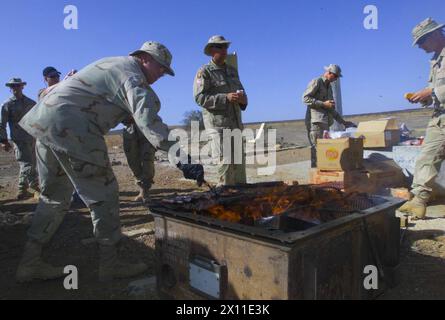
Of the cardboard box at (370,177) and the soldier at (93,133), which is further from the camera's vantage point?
the cardboard box at (370,177)

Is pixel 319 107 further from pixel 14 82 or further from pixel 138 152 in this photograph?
pixel 14 82

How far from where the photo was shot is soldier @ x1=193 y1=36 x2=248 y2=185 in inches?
193

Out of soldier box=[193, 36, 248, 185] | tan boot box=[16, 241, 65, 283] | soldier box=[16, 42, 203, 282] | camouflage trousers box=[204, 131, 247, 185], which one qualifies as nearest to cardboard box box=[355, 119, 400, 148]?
soldier box=[193, 36, 248, 185]

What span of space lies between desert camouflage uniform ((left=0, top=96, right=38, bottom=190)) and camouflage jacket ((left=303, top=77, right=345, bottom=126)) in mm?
5505

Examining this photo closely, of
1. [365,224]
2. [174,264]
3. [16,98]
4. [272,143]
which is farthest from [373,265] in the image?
[272,143]

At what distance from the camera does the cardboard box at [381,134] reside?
6367mm

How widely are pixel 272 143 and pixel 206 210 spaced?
15.4 metres

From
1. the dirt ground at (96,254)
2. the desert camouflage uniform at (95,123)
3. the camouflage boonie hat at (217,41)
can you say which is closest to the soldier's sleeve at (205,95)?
the camouflage boonie hat at (217,41)

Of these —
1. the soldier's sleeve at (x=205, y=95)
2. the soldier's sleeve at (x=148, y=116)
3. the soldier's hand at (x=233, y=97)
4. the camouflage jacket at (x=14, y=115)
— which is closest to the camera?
the soldier's sleeve at (x=148, y=116)

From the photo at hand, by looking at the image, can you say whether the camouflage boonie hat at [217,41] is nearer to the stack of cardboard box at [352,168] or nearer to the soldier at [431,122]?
the stack of cardboard box at [352,168]

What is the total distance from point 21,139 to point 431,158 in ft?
22.7

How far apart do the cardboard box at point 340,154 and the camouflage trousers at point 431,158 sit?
1.11 meters
